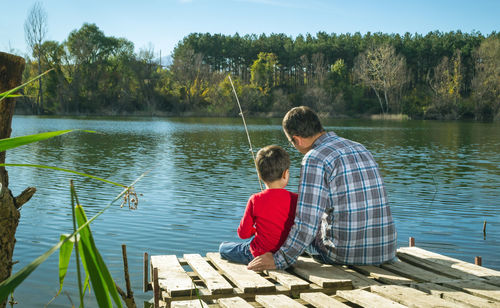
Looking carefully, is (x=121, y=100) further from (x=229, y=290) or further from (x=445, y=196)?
(x=229, y=290)

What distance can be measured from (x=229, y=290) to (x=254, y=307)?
9.8 inches

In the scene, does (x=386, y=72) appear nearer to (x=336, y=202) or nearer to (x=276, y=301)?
(x=336, y=202)

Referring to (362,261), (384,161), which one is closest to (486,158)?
(384,161)

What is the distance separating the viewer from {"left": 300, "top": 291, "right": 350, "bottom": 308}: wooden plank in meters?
2.67

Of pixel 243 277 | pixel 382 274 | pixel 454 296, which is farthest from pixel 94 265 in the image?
pixel 382 274

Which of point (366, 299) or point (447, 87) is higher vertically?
point (447, 87)

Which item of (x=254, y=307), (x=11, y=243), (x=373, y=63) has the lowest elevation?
(x=254, y=307)

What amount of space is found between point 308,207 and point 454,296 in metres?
1.01

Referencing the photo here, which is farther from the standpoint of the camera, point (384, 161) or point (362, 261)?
point (384, 161)

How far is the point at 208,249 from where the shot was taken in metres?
6.56

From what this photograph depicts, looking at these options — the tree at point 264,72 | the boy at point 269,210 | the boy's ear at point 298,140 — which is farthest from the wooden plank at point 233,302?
the tree at point 264,72

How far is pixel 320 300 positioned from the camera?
2.76 metres

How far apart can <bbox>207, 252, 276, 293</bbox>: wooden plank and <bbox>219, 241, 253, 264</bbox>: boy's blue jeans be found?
49 millimetres

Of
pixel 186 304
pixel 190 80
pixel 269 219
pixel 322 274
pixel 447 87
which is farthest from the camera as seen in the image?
pixel 190 80
